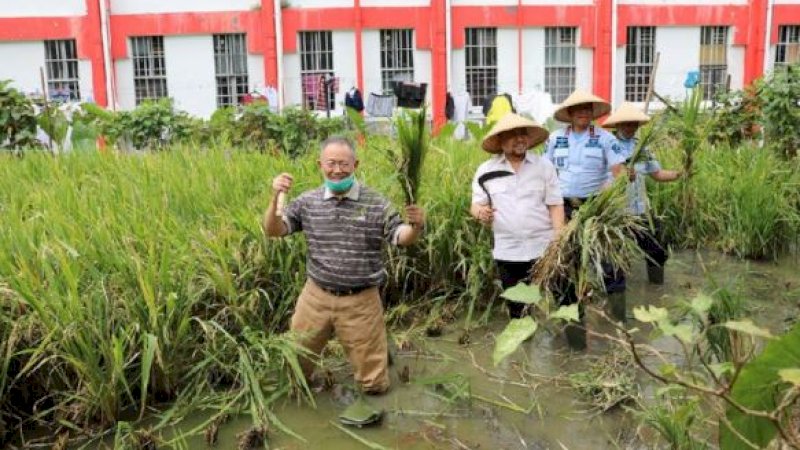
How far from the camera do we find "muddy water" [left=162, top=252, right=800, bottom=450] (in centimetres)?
302

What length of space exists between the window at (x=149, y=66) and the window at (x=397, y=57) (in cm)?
524

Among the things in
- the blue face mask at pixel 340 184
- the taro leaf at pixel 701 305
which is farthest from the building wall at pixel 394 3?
the taro leaf at pixel 701 305

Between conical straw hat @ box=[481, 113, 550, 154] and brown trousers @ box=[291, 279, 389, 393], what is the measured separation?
3.58 ft

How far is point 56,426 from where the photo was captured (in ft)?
10.3

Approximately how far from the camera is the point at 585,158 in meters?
4.39

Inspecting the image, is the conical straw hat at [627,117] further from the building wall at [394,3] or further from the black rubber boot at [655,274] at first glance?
the building wall at [394,3]

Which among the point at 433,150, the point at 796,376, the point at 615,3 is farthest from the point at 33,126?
the point at 615,3

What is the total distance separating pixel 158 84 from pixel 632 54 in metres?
11.6

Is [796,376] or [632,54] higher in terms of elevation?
[632,54]

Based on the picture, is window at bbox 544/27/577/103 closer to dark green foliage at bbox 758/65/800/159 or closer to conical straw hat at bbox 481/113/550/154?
dark green foliage at bbox 758/65/800/159

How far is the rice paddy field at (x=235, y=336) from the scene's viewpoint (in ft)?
10.0

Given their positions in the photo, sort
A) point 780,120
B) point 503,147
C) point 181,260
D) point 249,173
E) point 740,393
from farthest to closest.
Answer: point 780,120
point 249,173
point 503,147
point 181,260
point 740,393

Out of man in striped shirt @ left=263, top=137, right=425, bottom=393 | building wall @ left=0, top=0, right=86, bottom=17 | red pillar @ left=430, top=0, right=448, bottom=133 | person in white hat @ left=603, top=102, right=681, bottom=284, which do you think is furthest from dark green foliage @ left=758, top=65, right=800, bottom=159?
building wall @ left=0, top=0, right=86, bottom=17

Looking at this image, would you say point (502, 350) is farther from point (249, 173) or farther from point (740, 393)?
point (249, 173)
